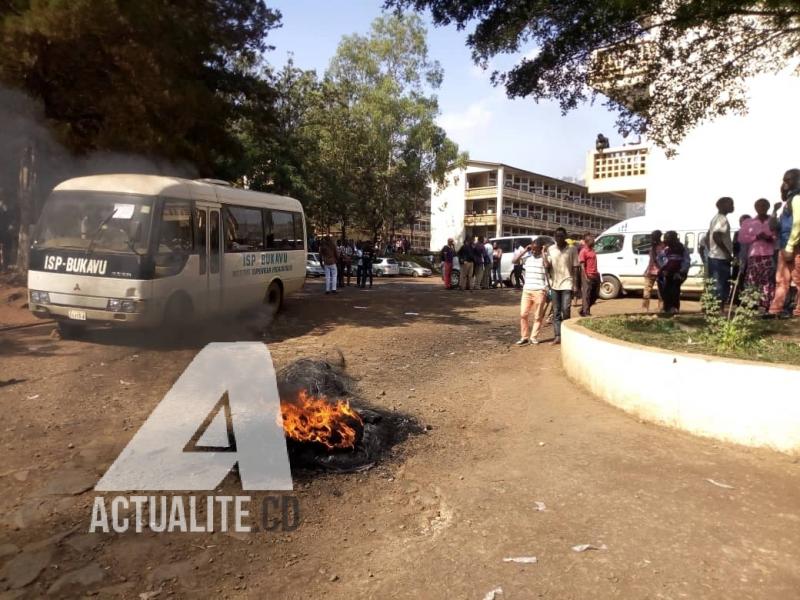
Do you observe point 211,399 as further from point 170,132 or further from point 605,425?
point 170,132

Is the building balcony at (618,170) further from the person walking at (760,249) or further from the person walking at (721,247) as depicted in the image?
the person walking at (721,247)

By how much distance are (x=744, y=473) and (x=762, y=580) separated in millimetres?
1382

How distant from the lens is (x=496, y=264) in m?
19.1

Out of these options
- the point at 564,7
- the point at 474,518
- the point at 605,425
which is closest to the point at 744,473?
the point at 605,425

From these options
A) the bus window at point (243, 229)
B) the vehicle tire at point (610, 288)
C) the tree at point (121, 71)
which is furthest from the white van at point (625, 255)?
the tree at point (121, 71)

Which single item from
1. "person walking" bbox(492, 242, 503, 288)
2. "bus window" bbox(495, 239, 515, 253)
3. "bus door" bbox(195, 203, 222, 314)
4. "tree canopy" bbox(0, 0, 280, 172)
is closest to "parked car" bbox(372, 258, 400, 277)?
"bus window" bbox(495, 239, 515, 253)

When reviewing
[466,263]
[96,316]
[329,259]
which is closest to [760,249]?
[96,316]

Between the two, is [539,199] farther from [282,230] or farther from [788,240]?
[788,240]

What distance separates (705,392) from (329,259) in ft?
37.4

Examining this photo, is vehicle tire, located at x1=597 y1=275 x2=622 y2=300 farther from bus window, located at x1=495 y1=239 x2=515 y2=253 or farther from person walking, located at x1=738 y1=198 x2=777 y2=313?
person walking, located at x1=738 y1=198 x2=777 y2=313

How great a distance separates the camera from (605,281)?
15.0 meters

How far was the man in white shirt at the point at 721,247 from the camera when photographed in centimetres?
773

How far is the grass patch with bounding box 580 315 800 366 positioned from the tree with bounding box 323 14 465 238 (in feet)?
85.1

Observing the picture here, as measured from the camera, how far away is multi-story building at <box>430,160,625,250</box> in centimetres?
5148
